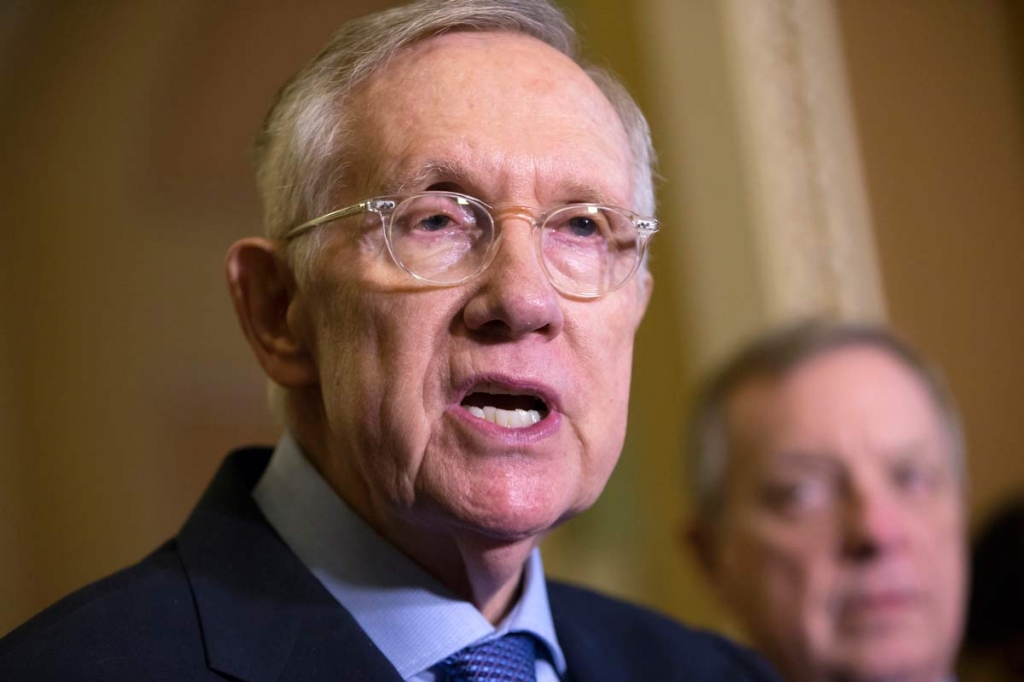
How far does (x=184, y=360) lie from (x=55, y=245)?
2.79ft

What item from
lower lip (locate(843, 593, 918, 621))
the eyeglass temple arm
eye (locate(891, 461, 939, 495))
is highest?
the eyeglass temple arm

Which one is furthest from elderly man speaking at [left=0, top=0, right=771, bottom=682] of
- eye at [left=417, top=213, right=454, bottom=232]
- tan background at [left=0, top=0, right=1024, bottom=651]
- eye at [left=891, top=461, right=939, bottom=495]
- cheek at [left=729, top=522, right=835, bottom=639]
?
tan background at [left=0, top=0, right=1024, bottom=651]

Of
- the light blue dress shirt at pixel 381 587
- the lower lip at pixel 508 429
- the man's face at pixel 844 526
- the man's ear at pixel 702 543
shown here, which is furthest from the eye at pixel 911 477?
the lower lip at pixel 508 429

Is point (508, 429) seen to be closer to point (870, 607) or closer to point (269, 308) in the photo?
point (269, 308)

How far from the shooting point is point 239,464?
1.94 m

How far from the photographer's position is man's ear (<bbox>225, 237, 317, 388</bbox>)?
1.76m

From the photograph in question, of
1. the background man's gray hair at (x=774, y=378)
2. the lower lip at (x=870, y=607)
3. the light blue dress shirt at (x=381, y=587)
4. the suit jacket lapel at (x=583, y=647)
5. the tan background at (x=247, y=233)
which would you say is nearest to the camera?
the light blue dress shirt at (x=381, y=587)

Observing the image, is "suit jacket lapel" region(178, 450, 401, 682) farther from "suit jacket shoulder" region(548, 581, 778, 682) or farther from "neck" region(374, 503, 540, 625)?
"suit jacket shoulder" region(548, 581, 778, 682)

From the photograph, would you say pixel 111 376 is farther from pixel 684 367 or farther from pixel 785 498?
pixel 785 498

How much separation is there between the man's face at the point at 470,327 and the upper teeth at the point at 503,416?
0.5 inches

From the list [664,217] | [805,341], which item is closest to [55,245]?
[664,217]

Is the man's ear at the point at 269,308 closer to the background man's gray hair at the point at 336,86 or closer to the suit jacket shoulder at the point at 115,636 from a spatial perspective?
the background man's gray hair at the point at 336,86

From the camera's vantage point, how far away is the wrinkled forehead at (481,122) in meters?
1.59

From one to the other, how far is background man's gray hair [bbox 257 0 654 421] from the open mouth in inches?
14.0
